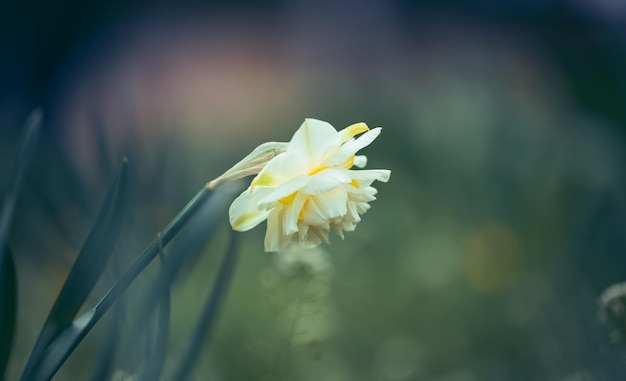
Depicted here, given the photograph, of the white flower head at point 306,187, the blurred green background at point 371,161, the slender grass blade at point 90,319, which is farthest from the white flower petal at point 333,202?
the blurred green background at point 371,161

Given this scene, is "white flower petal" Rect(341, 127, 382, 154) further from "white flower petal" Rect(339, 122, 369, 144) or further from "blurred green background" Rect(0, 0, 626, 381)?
"blurred green background" Rect(0, 0, 626, 381)

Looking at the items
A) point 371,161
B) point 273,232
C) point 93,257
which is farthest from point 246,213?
point 371,161

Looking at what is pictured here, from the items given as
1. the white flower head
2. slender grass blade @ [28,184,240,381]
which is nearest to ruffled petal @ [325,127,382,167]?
the white flower head

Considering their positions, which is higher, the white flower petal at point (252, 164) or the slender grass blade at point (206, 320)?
the white flower petal at point (252, 164)

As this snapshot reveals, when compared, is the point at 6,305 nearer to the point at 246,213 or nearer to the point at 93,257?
the point at 93,257

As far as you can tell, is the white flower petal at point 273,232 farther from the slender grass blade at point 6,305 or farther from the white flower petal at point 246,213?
the slender grass blade at point 6,305

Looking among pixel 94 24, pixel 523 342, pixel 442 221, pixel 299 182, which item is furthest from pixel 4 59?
pixel 299 182

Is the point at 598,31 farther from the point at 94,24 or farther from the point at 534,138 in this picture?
the point at 94,24
